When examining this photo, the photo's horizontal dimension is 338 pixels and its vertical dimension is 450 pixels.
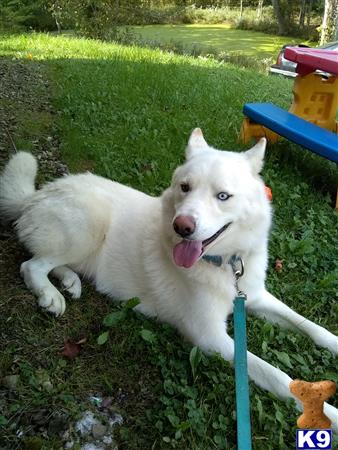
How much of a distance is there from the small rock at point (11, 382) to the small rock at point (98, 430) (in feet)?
1.44

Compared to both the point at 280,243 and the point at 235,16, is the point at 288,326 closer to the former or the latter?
the point at 280,243

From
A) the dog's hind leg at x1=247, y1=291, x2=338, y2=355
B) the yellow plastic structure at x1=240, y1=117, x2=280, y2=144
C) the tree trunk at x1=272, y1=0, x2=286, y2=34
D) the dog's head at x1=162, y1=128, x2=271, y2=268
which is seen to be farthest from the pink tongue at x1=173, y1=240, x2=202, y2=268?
the tree trunk at x1=272, y1=0, x2=286, y2=34

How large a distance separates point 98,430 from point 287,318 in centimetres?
131

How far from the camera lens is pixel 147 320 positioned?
8.95 feet

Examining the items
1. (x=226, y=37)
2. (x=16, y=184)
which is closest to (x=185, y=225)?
(x=16, y=184)

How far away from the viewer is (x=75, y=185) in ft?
10.00

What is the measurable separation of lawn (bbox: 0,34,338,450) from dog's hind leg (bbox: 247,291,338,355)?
0.19 feet

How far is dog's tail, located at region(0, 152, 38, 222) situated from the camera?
3156 millimetres

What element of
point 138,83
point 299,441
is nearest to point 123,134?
point 138,83

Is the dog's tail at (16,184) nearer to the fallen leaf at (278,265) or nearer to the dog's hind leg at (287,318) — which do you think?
the dog's hind leg at (287,318)

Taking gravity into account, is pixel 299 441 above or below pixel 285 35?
above

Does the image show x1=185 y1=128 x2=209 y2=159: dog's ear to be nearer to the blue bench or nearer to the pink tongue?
the pink tongue

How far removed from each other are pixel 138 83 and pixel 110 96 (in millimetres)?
786

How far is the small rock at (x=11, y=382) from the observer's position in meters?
2.17
